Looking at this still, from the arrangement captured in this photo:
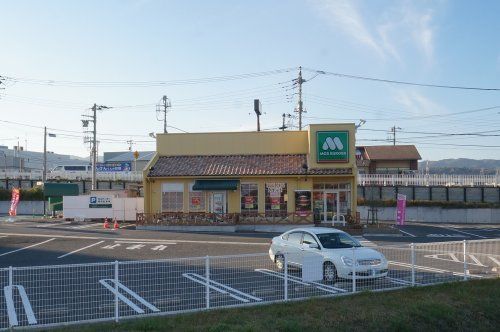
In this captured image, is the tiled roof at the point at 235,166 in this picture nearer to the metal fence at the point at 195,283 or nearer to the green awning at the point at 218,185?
the green awning at the point at 218,185

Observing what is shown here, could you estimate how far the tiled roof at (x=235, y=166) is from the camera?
3397cm

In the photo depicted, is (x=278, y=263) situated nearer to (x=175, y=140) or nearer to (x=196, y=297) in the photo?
(x=196, y=297)

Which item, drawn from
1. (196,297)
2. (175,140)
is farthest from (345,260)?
(175,140)

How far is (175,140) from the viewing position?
3759 centimetres

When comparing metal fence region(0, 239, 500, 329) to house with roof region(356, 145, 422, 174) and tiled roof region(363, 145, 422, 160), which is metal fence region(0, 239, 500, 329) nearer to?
house with roof region(356, 145, 422, 174)

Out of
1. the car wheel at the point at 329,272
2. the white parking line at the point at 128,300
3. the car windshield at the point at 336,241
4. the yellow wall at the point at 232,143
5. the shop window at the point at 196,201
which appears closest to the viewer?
the white parking line at the point at 128,300

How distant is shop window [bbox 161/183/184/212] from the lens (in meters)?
35.0

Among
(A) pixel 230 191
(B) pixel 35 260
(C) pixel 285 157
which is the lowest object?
(B) pixel 35 260

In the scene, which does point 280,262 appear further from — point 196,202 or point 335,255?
point 196,202

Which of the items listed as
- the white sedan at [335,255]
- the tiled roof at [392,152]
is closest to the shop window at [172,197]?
the white sedan at [335,255]

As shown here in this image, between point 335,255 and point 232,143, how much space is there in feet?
80.8

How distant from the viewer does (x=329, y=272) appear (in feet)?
42.6

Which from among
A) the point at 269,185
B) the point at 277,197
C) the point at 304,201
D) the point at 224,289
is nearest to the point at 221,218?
the point at 269,185

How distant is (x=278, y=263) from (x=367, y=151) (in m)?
59.2
